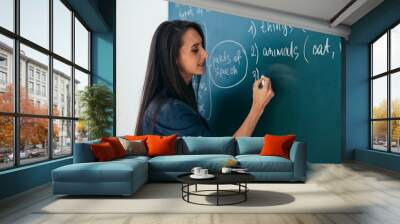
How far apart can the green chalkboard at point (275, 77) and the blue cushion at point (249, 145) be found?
4.41ft

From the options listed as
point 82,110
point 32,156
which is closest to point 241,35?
point 82,110

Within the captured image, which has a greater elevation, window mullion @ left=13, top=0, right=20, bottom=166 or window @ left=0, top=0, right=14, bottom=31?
window @ left=0, top=0, right=14, bottom=31

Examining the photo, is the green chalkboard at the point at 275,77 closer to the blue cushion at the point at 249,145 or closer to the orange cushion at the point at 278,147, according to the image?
the blue cushion at the point at 249,145

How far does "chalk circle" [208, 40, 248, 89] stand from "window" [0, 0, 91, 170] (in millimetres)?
2660

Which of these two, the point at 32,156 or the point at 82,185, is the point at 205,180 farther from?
the point at 32,156

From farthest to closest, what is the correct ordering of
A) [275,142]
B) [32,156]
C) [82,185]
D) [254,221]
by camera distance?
[275,142], [32,156], [82,185], [254,221]

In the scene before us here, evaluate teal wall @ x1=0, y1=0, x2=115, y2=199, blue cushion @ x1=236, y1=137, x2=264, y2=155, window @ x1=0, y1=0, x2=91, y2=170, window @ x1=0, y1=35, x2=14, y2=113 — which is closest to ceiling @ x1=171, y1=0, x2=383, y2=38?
teal wall @ x1=0, y1=0, x2=115, y2=199

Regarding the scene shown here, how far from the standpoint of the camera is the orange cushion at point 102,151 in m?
5.33

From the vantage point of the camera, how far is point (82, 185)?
4.61 metres

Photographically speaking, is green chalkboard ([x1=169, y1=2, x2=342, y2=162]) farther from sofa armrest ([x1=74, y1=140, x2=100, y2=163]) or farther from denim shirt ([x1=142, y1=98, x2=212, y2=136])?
sofa armrest ([x1=74, y1=140, x2=100, y2=163])

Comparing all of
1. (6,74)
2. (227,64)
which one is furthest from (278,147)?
(6,74)

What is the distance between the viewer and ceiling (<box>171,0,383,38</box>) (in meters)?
6.82

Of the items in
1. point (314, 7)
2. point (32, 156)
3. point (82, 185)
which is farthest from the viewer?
point (314, 7)

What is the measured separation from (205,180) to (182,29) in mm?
4347
